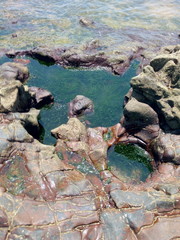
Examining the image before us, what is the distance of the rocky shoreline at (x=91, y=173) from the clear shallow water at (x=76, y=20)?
1155 cm

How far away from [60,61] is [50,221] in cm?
1857

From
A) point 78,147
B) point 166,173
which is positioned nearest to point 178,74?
point 166,173

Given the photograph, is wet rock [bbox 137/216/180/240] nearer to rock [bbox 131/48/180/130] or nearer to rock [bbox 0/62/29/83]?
rock [bbox 131/48/180/130]

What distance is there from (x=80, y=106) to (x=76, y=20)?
20.9 metres

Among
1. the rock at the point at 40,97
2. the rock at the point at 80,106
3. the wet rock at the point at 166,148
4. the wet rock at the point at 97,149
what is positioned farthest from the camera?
the rock at the point at 40,97

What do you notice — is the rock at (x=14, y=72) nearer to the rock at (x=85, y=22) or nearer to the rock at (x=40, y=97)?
the rock at (x=40, y=97)

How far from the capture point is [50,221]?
37.3ft

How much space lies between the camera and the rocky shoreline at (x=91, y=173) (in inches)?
452

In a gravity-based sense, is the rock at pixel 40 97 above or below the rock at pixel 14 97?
below

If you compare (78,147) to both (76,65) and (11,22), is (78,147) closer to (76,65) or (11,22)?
(76,65)

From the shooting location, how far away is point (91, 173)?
15141 mm

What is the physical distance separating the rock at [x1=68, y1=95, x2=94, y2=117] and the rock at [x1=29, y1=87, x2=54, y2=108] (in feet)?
6.19

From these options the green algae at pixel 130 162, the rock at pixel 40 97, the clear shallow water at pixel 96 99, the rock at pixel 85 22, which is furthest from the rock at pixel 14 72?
the rock at pixel 85 22

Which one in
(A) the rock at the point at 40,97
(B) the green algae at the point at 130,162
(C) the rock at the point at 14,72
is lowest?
(B) the green algae at the point at 130,162
